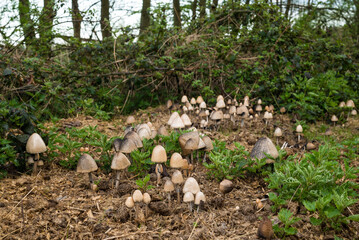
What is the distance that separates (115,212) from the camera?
2.78m

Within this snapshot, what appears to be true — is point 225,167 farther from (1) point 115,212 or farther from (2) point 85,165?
(2) point 85,165

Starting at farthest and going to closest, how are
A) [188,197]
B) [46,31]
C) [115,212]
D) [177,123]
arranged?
[46,31] → [177,123] → [115,212] → [188,197]

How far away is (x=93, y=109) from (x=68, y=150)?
107 inches

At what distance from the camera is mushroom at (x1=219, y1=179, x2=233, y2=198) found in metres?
3.04

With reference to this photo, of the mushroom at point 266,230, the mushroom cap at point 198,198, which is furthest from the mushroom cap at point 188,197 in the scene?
the mushroom at point 266,230

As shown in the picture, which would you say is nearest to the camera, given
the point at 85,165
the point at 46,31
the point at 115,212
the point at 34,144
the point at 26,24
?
the point at 115,212

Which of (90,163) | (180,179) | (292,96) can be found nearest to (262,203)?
(180,179)

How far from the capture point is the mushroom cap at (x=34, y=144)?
321 centimetres

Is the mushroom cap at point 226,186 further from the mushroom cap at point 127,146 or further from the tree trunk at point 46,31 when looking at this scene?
the tree trunk at point 46,31

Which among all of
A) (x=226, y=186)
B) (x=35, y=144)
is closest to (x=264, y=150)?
(x=226, y=186)

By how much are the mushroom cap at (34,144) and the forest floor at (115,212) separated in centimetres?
35

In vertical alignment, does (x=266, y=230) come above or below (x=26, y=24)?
below

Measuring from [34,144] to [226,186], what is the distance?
6.55ft

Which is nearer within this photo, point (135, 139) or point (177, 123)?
point (135, 139)
